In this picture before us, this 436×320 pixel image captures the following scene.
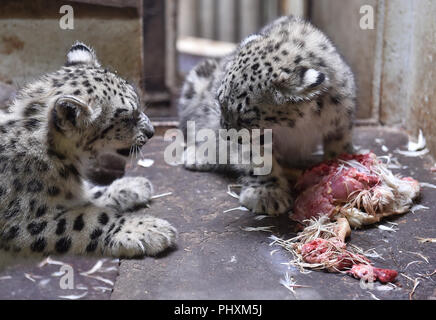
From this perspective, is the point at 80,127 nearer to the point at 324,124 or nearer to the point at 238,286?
the point at 238,286

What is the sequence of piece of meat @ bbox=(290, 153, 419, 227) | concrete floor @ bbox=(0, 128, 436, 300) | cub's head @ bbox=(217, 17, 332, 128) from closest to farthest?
concrete floor @ bbox=(0, 128, 436, 300) → cub's head @ bbox=(217, 17, 332, 128) → piece of meat @ bbox=(290, 153, 419, 227)

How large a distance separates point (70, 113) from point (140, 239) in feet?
3.69

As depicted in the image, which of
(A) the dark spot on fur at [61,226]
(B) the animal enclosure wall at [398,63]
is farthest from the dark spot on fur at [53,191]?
(B) the animal enclosure wall at [398,63]

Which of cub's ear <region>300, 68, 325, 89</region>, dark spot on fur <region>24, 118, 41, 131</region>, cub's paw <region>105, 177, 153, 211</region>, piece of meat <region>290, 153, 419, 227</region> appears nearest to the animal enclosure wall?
piece of meat <region>290, 153, 419, 227</region>

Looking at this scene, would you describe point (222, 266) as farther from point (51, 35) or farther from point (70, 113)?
point (51, 35)

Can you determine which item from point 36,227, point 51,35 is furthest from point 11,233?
point 51,35

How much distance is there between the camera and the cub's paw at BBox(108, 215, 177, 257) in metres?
4.71

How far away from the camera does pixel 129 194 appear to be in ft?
18.6

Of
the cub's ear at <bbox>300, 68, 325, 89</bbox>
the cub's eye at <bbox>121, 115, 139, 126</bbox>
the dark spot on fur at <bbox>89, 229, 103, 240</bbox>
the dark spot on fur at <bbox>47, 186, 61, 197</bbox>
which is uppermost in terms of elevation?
the cub's ear at <bbox>300, 68, 325, 89</bbox>

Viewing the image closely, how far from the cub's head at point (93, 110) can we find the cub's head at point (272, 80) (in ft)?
2.79

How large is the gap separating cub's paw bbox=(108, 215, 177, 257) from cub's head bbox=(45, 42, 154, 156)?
2.44 ft

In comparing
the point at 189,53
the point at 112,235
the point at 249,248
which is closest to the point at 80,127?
the point at 112,235

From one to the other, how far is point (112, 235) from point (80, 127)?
2.94ft

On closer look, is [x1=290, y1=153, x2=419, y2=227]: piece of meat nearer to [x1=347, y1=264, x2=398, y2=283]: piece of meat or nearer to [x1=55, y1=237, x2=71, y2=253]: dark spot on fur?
[x1=347, y1=264, x2=398, y2=283]: piece of meat
